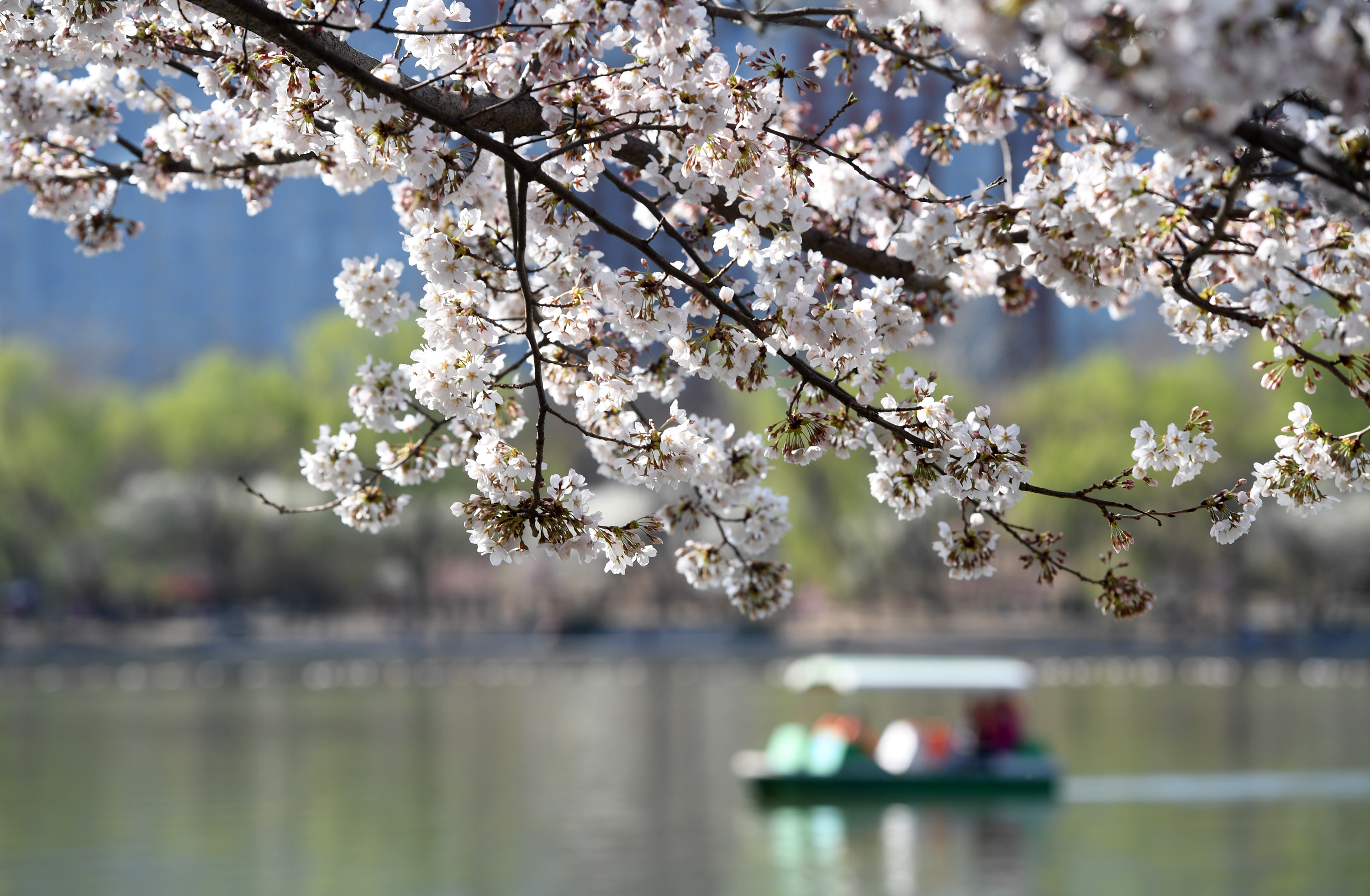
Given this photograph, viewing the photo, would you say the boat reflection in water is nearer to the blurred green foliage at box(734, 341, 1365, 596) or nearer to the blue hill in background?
the blurred green foliage at box(734, 341, 1365, 596)

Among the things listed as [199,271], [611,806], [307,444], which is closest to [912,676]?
[611,806]

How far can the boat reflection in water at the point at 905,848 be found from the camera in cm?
1789

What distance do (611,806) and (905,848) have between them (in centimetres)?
439

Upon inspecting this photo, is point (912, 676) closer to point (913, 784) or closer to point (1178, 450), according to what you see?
point (913, 784)

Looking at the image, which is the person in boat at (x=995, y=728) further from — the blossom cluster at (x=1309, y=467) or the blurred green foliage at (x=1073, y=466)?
the blurred green foliage at (x=1073, y=466)

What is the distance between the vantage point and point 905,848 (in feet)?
65.4

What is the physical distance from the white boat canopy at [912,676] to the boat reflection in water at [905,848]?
5.34ft

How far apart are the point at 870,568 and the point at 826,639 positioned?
12.2m

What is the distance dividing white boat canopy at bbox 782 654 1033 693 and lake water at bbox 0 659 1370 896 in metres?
1.67

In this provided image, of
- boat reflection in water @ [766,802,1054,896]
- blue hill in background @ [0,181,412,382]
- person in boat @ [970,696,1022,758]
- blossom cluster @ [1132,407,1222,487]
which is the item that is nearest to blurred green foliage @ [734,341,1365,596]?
person in boat @ [970,696,1022,758]

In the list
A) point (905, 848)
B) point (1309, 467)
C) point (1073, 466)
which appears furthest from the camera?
point (1073, 466)

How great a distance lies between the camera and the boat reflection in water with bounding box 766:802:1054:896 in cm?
1789

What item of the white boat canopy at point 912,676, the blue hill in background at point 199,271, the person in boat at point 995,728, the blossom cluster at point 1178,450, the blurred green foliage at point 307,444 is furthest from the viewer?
the blue hill in background at point 199,271

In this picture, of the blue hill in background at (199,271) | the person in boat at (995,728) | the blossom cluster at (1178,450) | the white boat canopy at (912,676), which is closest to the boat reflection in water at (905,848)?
the person in boat at (995,728)
